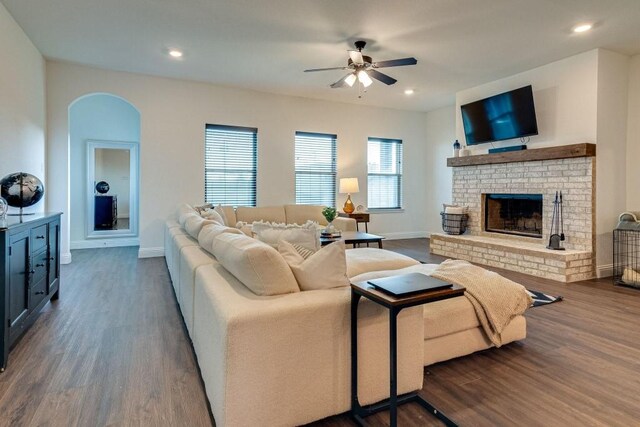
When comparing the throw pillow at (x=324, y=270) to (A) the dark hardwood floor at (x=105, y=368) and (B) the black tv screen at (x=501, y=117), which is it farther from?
(B) the black tv screen at (x=501, y=117)

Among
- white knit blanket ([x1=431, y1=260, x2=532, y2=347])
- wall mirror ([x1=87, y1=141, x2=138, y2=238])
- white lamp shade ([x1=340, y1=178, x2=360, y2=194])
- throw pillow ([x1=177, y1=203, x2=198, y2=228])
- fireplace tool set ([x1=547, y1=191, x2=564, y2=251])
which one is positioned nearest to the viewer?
white knit blanket ([x1=431, y1=260, x2=532, y2=347])

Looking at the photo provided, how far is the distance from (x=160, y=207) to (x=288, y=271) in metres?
4.49

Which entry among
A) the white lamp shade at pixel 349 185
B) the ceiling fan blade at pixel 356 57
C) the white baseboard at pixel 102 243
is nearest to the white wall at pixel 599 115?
the ceiling fan blade at pixel 356 57

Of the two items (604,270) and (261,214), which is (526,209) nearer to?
(604,270)

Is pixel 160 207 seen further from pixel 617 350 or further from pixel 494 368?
pixel 617 350

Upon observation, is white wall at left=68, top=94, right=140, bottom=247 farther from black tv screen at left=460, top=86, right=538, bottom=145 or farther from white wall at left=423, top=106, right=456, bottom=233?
white wall at left=423, top=106, right=456, bottom=233

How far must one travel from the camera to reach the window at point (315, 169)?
261 inches

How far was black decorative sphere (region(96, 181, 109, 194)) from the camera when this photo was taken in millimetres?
6319

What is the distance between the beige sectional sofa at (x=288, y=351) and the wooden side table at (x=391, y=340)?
43mm

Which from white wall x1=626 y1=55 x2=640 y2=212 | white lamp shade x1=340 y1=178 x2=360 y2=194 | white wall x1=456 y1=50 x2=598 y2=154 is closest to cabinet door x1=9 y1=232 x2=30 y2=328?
white lamp shade x1=340 y1=178 x2=360 y2=194

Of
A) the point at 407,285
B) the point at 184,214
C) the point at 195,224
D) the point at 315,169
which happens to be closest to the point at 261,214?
the point at 315,169

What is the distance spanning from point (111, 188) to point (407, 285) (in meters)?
6.47

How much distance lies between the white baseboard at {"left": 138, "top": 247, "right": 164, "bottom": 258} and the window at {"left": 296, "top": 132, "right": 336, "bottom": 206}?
8.14 ft

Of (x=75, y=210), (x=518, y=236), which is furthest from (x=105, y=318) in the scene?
(x=518, y=236)
